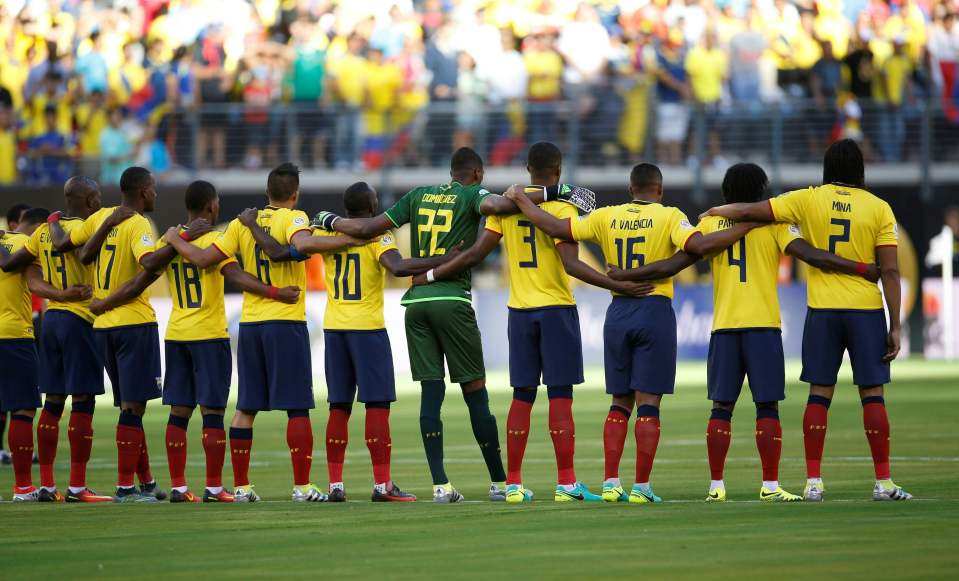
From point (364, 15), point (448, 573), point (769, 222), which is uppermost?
point (364, 15)

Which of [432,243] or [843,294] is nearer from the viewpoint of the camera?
[843,294]

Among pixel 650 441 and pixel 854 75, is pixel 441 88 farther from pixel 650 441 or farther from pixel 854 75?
pixel 650 441

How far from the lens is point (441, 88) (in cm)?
3134

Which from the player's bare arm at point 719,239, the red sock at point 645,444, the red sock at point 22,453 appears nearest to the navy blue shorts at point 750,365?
the red sock at point 645,444

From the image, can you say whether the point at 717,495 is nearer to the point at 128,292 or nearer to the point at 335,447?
the point at 335,447

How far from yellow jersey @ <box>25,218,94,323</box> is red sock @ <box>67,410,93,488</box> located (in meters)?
0.81

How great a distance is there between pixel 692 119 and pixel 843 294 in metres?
20.2

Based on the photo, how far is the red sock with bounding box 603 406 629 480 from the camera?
37.9ft

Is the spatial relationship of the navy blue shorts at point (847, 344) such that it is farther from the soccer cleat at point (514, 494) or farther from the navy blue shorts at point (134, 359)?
the navy blue shorts at point (134, 359)

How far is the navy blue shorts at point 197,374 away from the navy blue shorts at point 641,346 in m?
2.95

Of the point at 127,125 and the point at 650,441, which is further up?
the point at 127,125

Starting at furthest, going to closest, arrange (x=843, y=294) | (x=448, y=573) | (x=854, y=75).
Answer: (x=854, y=75)
(x=843, y=294)
(x=448, y=573)

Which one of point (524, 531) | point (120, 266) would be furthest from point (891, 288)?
point (120, 266)

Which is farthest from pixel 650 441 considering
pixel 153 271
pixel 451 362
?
pixel 153 271
